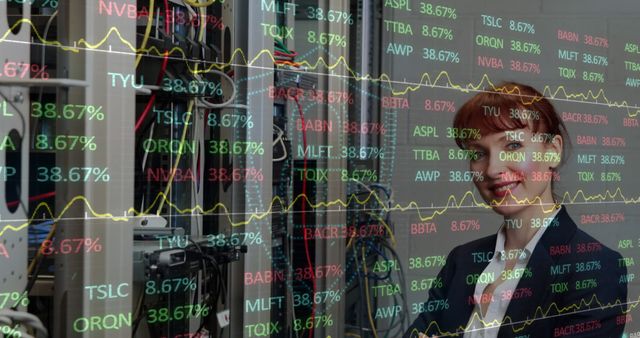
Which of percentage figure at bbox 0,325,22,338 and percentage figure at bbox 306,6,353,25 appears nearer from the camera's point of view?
percentage figure at bbox 0,325,22,338

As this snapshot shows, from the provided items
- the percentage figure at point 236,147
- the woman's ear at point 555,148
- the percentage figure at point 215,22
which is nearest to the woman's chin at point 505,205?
the woman's ear at point 555,148

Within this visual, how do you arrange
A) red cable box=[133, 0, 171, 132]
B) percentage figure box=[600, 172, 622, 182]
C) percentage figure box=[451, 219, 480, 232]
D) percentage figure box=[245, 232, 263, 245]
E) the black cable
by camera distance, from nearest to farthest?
red cable box=[133, 0, 171, 132], percentage figure box=[245, 232, 263, 245], the black cable, percentage figure box=[451, 219, 480, 232], percentage figure box=[600, 172, 622, 182]

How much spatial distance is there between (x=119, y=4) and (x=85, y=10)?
1.9 inches

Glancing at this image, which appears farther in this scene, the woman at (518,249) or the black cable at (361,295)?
the woman at (518,249)

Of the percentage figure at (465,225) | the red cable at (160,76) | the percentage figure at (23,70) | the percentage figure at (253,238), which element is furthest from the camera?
the percentage figure at (465,225)

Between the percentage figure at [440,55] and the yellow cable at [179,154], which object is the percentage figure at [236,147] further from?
the percentage figure at [440,55]

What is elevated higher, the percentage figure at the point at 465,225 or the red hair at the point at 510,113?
the red hair at the point at 510,113

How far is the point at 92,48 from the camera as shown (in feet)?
3.41

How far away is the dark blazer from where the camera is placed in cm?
144

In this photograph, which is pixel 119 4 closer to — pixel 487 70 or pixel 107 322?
pixel 107 322

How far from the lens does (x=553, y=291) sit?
1555 mm

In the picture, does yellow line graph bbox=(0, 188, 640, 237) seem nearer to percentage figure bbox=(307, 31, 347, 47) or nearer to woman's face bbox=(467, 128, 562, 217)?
woman's face bbox=(467, 128, 562, 217)

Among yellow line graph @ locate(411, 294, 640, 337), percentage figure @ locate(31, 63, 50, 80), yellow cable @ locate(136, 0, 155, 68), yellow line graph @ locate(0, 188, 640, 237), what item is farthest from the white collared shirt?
percentage figure @ locate(31, 63, 50, 80)

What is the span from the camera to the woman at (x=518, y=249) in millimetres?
1450
